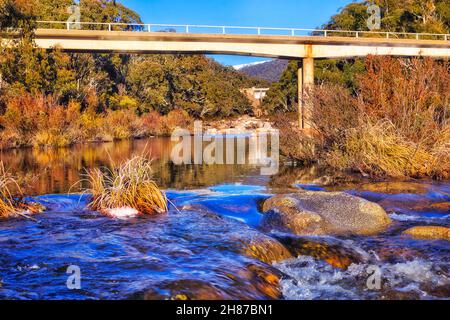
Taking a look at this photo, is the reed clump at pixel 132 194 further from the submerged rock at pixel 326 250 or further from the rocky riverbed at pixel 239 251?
the submerged rock at pixel 326 250

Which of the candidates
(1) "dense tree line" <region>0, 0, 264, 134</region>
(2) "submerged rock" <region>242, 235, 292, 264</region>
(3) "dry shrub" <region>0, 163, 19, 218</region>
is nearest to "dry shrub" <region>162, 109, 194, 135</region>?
(1) "dense tree line" <region>0, 0, 264, 134</region>

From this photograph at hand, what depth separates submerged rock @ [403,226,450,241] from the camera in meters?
8.00

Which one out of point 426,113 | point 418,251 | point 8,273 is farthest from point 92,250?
point 426,113

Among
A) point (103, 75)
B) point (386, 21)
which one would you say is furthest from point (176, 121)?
point (386, 21)

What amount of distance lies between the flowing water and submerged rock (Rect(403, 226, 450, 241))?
9.7 inches

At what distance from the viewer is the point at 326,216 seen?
9031mm

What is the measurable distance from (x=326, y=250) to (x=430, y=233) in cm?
200

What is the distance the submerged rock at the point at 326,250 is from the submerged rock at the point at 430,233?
1375mm

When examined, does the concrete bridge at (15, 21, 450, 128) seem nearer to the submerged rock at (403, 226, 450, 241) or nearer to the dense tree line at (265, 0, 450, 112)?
the dense tree line at (265, 0, 450, 112)

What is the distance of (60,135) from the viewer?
3188cm

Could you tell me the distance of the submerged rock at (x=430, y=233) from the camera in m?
8.00
